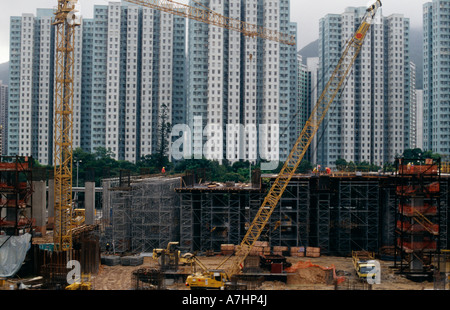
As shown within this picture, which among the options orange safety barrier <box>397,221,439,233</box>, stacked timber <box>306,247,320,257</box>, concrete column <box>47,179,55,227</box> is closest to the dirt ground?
orange safety barrier <box>397,221,439,233</box>

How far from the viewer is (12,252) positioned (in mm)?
26547

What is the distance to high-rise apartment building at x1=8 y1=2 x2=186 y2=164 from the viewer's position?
78188 millimetres

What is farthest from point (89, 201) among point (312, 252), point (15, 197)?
point (312, 252)

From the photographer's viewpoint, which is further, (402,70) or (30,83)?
(30,83)

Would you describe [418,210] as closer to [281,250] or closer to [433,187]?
[433,187]

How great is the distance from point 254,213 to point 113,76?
181ft

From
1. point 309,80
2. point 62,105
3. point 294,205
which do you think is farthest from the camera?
point 309,80

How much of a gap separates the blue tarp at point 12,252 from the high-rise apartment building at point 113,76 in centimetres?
5005

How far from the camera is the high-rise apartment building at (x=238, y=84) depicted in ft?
234

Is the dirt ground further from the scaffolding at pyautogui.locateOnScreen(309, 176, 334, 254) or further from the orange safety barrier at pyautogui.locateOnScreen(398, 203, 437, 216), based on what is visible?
the scaffolding at pyautogui.locateOnScreen(309, 176, 334, 254)
